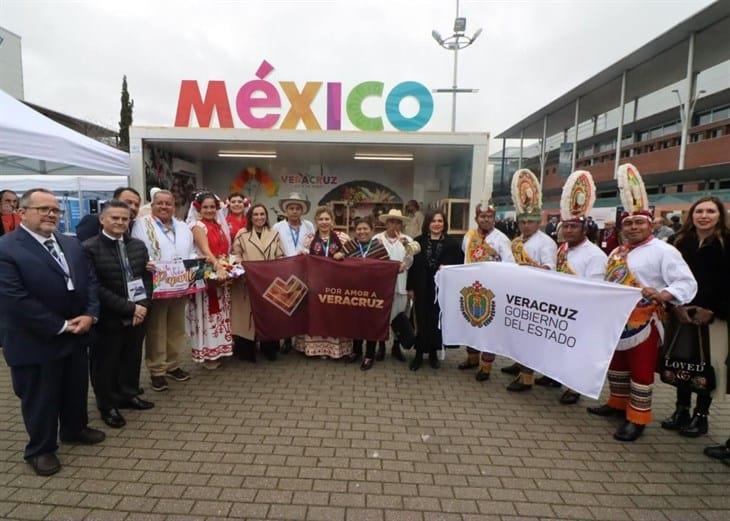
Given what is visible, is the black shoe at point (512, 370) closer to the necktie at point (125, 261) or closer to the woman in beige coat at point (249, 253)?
the woman in beige coat at point (249, 253)

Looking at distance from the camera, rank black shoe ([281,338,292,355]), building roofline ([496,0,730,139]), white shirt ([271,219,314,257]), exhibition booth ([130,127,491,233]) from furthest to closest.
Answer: building roofline ([496,0,730,139]) < exhibition booth ([130,127,491,233]) < black shoe ([281,338,292,355]) < white shirt ([271,219,314,257])

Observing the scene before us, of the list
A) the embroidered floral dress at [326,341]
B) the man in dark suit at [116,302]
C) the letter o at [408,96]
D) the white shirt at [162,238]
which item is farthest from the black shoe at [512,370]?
the letter o at [408,96]

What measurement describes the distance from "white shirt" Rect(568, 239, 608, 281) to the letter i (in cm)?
533

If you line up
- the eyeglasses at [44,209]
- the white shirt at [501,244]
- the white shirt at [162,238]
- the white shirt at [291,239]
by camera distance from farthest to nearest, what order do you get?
1. the white shirt at [291,239]
2. the white shirt at [501,244]
3. the white shirt at [162,238]
4. the eyeglasses at [44,209]

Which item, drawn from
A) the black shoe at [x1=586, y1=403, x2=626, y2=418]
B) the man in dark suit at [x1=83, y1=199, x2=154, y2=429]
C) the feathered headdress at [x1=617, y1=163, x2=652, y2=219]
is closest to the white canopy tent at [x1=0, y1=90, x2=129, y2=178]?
the man in dark suit at [x1=83, y1=199, x2=154, y2=429]

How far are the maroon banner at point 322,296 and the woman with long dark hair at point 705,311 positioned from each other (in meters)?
2.49

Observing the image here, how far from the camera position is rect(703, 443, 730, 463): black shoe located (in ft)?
9.74

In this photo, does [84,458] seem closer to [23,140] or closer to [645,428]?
[23,140]

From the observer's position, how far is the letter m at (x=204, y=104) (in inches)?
292

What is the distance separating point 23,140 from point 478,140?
6.03 meters

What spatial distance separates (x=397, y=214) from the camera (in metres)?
4.52

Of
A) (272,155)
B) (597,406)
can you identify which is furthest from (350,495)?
(272,155)

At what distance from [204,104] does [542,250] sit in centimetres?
631

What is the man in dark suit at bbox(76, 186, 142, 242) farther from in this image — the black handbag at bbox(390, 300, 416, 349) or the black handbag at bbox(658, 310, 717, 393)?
the black handbag at bbox(658, 310, 717, 393)
